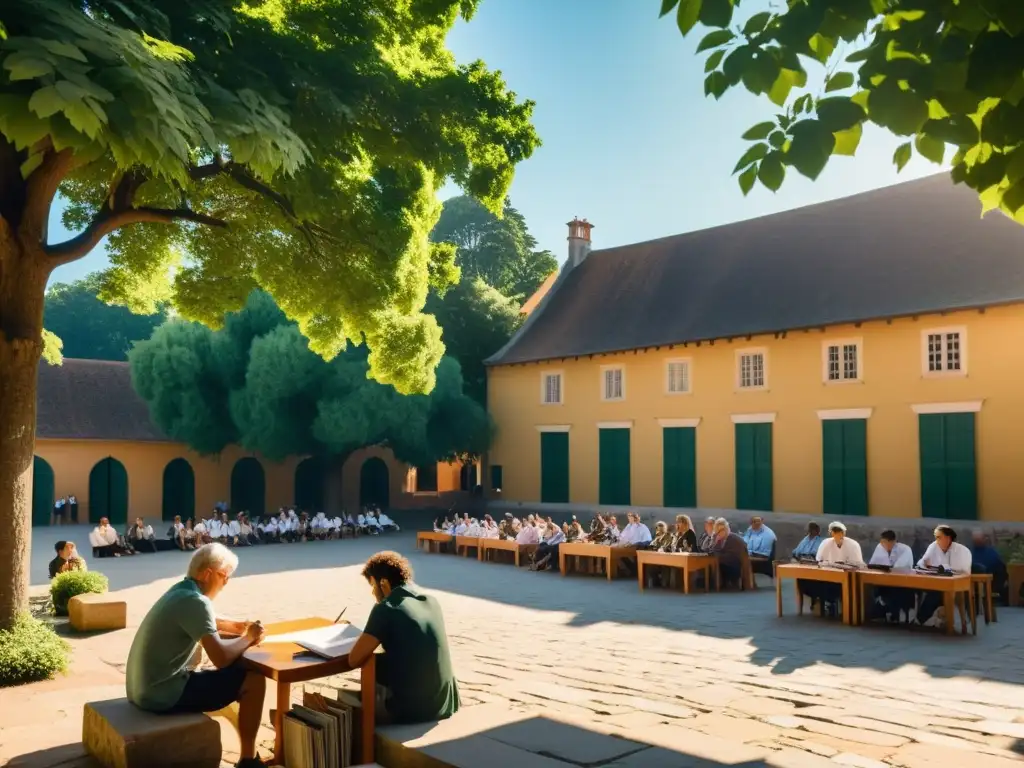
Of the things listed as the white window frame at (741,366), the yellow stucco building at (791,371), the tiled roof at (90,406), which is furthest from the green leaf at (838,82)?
the tiled roof at (90,406)

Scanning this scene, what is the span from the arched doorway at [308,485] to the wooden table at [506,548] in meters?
17.4

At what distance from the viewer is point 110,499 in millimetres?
32844

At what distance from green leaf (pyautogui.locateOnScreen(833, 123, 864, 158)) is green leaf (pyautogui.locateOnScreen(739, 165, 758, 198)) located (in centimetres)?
39

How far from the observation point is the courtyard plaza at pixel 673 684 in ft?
18.1

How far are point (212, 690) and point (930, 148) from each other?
5013mm

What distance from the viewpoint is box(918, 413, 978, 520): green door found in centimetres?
2134

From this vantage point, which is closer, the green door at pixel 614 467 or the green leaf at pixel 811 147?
the green leaf at pixel 811 147

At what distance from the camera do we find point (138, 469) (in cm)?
3325

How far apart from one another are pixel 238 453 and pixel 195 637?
31.6m

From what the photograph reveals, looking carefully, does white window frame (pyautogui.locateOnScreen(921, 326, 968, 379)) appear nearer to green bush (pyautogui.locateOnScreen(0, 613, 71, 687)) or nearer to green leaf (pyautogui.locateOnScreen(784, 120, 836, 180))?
green leaf (pyautogui.locateOnScreen(784, 120, 836, 180))

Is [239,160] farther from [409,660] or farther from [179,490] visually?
[179,490]

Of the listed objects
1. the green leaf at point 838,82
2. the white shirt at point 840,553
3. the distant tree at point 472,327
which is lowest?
the white shirt at point 840,553

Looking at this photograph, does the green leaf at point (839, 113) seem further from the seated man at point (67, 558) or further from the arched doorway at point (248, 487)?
the arched doorway at point (248, 487)

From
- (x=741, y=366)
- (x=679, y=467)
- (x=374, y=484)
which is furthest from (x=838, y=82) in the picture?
(x=374, y=484)
